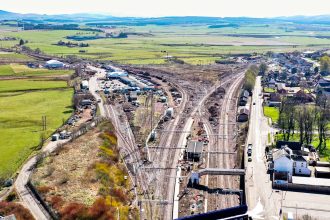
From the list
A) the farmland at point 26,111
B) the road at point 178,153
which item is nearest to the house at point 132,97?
the farmland at point 26,111

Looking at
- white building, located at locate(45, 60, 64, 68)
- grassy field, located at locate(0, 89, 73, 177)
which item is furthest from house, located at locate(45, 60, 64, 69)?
grassy field, located at locate(0, 89, 73, 177)

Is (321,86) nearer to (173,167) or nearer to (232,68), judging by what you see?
(232,68)

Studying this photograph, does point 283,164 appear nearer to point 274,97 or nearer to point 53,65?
point 274,97

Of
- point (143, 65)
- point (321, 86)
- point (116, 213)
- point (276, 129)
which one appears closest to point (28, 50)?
point (143, 65)

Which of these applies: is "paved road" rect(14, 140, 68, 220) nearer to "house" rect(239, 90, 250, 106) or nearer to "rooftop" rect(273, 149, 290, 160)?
"rooftop" rect(273, 149, 290, 160)

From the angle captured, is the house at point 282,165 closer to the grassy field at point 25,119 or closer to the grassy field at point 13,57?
the grassy field at point 25,119

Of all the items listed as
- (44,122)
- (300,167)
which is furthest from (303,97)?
(44,122)
